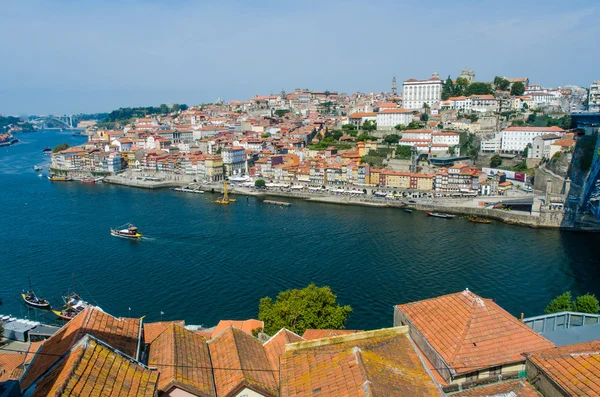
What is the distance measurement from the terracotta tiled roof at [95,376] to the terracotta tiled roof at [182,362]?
59 cm

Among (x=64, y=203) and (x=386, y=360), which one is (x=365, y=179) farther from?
(x=386, y=360)

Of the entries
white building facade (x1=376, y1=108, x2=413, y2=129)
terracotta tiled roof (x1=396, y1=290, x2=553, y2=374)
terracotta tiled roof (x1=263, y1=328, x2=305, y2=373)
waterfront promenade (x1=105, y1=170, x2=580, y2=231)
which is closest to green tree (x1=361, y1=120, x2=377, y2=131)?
white building facade (x1=376, y1=108, x2=413, y2=129)

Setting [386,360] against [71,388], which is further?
[386,360]

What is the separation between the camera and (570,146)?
2730 centimetres

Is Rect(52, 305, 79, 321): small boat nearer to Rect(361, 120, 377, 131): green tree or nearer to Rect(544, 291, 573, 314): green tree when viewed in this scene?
Rect(544, 291, 573, 314): green tree

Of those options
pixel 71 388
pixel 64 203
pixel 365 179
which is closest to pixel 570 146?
pixel 365 179

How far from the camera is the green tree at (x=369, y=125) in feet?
134

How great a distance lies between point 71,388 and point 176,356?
159 cm

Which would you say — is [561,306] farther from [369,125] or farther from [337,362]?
[369,125]

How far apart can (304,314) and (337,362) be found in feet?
15.8

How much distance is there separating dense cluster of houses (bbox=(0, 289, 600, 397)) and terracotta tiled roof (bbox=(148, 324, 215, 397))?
0.01 m

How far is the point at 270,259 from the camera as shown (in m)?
17.0

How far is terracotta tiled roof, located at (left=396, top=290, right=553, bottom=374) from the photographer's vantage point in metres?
4.49

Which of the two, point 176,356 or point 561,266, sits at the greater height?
point 176,356
